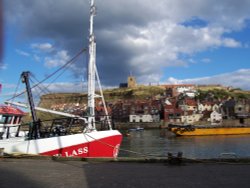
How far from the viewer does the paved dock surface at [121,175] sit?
9.04 meters

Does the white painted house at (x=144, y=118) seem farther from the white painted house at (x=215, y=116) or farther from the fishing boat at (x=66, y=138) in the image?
the fishing boat at (x=66, y=138)

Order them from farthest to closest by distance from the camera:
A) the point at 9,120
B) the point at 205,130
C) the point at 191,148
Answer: the point at 205,130 < the point at 191,148 < the point at 9,120

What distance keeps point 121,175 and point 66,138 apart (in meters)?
9.57

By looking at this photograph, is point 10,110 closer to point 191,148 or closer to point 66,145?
point 66,145

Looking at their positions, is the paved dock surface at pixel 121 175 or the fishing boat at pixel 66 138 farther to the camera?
the fishing boat at pixel 66 138

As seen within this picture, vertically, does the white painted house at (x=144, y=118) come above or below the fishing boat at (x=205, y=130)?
above

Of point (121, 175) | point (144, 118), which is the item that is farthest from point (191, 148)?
point (144, 118)

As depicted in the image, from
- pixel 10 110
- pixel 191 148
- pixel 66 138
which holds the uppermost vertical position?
pixel 10 110

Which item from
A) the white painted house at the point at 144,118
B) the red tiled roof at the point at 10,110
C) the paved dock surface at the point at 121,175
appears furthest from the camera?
the white painted house at the point at 144,118

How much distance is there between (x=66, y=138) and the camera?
19.4 metres

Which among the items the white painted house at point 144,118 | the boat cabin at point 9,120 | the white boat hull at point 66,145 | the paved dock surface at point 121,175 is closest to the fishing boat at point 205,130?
the white painted house at point 144,118

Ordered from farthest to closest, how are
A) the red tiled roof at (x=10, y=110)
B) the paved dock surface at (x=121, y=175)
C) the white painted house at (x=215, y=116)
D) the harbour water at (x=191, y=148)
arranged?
the white painted house at (x=215, y=116)
the harbour water at (x=191, y=148)
the red tiled roof at (x=10, y=110)
the paved dock surface at (x=121, y=175)

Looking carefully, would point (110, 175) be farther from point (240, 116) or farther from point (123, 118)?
point (123, 118)

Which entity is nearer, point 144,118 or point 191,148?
point 191,148
